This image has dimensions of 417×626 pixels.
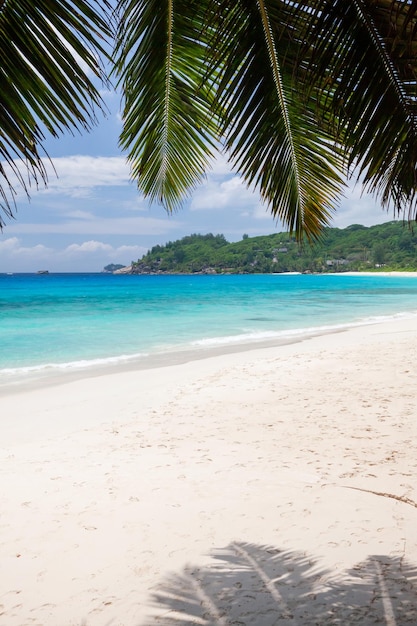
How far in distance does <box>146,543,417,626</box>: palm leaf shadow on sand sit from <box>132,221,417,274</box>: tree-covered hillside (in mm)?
69156

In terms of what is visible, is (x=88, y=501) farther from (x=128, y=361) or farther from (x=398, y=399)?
(x=128, y=361)

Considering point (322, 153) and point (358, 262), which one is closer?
point (322, 153)

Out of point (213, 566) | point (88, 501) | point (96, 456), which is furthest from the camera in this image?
point (96, 456)

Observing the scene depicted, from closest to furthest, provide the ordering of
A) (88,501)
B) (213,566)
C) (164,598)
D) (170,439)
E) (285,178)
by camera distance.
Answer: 1. (164,598)
2. (213,566)
3. (285,178)
4. (88,501)
5. (170,439)

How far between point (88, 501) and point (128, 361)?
8.21 metres

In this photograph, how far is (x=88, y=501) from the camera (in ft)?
12.2

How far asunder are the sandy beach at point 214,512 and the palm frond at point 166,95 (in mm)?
2265

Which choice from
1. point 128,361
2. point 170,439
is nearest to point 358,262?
point 128,361

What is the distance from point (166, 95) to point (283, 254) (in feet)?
307

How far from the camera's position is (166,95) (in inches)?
129

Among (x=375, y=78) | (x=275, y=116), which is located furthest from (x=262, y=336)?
(x=375, y=78)

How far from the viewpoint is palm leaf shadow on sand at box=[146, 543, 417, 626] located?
238cm

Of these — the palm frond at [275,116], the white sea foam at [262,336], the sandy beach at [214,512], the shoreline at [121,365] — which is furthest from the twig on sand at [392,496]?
the white sea foam at [262,336]

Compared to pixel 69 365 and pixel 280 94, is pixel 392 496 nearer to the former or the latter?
pixel 280 94
